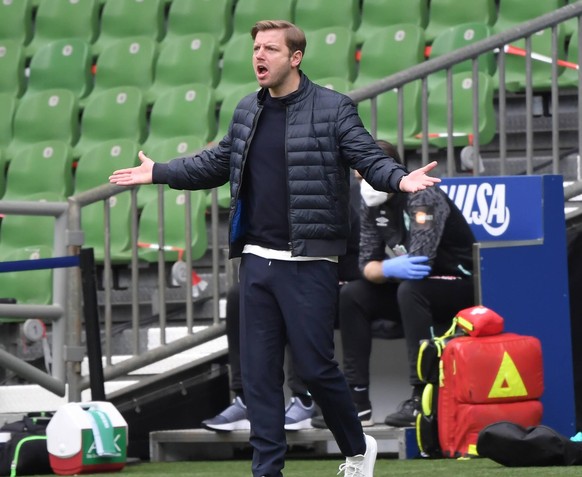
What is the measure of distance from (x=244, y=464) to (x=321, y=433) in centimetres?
40

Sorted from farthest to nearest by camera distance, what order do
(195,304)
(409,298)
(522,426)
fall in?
(195,304)
(409,298)
(522,426)

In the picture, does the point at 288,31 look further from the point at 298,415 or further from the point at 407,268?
the point at 298,415

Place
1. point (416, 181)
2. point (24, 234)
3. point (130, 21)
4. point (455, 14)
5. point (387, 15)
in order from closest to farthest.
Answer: point (416, 181)
point (455, 14)
point (24, 234)
point (387, 15)
point (130, 21)

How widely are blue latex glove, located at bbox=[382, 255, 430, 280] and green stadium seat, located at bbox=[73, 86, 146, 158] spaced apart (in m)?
3.66

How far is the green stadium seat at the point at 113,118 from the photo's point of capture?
9.92 m

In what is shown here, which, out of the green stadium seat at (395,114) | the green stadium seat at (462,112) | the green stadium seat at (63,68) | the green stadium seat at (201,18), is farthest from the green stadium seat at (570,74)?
the green stadium seat at (63,68)

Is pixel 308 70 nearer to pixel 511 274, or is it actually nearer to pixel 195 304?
pixel 195 304

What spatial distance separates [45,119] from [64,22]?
1.15 m

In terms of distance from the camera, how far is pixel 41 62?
10883 mm

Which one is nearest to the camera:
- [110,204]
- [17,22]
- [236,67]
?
[110,204]

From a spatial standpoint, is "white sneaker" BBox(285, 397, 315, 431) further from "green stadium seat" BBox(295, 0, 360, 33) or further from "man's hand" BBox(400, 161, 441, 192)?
"green stadium seat" BBox(295, 0, 360, 33)

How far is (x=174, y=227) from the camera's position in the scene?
28.7 ft

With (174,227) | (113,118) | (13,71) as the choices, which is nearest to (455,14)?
(174,227)

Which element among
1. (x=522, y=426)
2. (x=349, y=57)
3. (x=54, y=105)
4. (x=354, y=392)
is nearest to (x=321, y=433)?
(x=354, y=392)
